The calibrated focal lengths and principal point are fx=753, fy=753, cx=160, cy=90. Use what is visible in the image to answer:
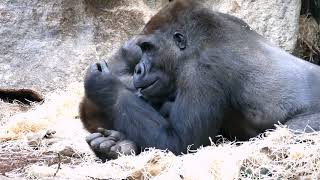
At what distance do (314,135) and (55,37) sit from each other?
2747mm

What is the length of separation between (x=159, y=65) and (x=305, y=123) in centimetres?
73

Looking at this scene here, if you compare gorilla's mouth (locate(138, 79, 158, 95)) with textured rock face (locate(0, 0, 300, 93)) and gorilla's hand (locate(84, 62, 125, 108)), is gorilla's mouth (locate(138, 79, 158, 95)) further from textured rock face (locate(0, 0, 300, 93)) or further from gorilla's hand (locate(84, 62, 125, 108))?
textured rock face (locate(0, 0, 300, 93))

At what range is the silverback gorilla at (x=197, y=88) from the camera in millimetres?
3189

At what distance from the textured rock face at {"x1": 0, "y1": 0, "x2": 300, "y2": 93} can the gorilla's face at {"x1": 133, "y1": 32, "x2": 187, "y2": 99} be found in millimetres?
1817

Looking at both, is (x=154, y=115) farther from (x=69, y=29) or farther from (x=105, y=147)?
(x=69, y=29)

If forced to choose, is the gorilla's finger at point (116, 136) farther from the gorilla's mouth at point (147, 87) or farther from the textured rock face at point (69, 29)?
the textured rock face at point (69, 29)

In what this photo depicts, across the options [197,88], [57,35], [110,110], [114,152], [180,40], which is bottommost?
[57,35]

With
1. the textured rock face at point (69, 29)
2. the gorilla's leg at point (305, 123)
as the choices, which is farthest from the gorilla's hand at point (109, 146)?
the textured rock face at point (69, 29)

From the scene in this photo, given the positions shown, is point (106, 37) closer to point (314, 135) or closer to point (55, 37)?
point (55, 37)

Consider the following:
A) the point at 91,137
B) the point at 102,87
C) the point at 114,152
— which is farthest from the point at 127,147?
the point at 102,87

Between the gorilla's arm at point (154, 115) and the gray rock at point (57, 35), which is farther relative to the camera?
the gray rock at point (57, 35)

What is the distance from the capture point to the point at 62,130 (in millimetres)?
4098

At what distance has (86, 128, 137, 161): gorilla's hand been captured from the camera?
3193 mm

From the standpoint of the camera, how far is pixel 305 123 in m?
3.11
